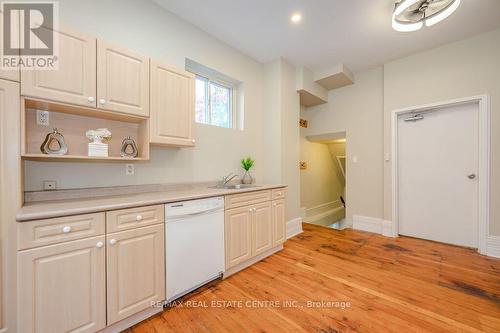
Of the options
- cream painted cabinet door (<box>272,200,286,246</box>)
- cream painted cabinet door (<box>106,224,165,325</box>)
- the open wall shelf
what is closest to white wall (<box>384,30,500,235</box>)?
cream painted cabinet door (<box>272,200,286,246</box>)

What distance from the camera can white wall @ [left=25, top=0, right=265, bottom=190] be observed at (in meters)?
1.69

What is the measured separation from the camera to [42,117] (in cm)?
154

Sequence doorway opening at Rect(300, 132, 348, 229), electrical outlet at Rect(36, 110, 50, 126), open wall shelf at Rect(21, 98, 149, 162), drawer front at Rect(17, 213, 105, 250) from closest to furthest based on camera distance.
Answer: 1. drawer front at Rect(17, 213, 105, 250)
2. open wall shelf at Rect(21, 98, 149, 162)
3. electrical outlet at Rect(36, 110, 50, 126)
4. doorway opening at Rect(300, 132, 348, 229)

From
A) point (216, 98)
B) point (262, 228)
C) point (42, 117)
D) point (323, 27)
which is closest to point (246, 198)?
point (262, 228)

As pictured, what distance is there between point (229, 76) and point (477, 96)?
10.7 feet

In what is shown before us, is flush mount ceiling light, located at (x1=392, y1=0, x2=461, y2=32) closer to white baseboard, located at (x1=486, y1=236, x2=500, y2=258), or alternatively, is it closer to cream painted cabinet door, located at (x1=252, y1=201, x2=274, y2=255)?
cream painted cabinet door, located at (x1=252, y1=201, x2=274, y2=255)

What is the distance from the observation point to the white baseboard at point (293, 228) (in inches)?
130

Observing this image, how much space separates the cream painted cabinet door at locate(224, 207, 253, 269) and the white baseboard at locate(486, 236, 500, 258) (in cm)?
298

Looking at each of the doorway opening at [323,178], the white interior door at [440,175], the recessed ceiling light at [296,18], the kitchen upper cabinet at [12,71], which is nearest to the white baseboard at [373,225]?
the white interior door at [440,175]

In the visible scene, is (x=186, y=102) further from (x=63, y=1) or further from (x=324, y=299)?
(x=324, y=299)

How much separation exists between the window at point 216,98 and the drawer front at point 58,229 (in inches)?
66.0

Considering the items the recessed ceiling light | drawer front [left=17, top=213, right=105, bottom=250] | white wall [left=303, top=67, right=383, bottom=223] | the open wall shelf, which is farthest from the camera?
white wall [left=303, top=67, right=383, bottom=223]

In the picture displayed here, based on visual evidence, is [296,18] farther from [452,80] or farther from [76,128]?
[76,128]

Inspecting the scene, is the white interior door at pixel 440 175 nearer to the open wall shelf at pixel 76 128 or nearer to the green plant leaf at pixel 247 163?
the green plant leaf at pixel 247 163
